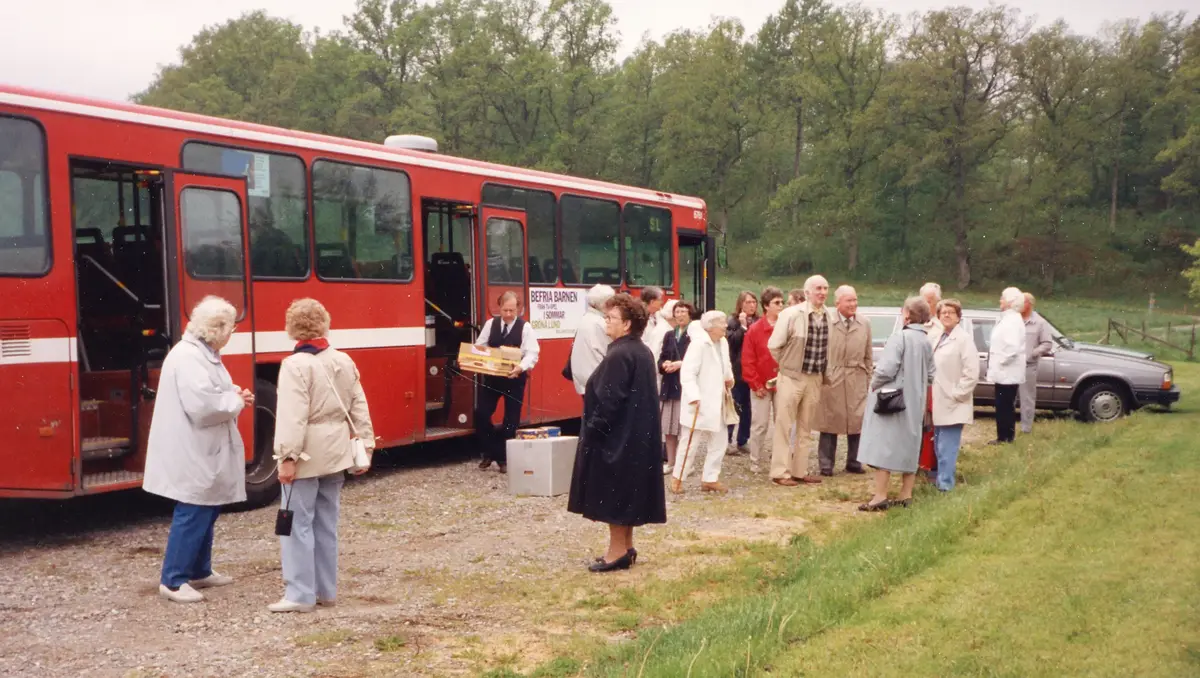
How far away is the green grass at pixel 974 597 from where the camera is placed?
5516 millimetres

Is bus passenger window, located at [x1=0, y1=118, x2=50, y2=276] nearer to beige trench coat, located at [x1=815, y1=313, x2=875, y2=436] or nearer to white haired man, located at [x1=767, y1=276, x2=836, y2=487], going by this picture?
white haired man, located at [x1=767, y1=276, x2=836, y2=487]

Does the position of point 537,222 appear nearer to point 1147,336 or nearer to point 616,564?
point 616,564

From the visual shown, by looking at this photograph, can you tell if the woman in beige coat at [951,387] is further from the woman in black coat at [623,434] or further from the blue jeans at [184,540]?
the blue jeans at [184,540]

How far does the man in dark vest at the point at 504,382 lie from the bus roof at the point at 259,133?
195 cm

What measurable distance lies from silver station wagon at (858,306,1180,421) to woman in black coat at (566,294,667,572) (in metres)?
9.59

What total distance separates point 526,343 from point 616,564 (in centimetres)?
444

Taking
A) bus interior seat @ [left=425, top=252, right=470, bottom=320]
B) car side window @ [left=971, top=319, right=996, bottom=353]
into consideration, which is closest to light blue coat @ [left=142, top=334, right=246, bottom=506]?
bus interior seat @ [left=425, top=252, right=470, bottom=320]

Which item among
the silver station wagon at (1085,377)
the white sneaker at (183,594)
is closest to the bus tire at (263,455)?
the white sneaker at (183,594)

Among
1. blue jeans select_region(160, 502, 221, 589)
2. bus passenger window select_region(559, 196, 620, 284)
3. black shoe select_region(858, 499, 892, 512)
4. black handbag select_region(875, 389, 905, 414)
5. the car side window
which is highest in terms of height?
bus passenger window select_region(559, 196, 620, 284)

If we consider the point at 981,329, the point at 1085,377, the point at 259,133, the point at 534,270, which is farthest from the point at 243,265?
the point at 1085,377

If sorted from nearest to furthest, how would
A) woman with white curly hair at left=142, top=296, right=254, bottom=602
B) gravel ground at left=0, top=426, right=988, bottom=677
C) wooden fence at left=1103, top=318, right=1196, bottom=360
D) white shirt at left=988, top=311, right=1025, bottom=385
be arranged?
gravel ground at left=0, top=426, right=988, bottom=677
woman with white curly hair at left=142, top=296, right=254, bottom=602
white shirt at left=988, top=311, right=1025, bottom=385
wooden fence at left=1103, top=318, right=1196, bottom=360

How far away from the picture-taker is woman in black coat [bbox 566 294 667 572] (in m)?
7.65

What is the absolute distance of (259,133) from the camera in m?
10.5

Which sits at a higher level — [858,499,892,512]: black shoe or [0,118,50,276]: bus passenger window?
[0,118,50,276]: bus passenger window
